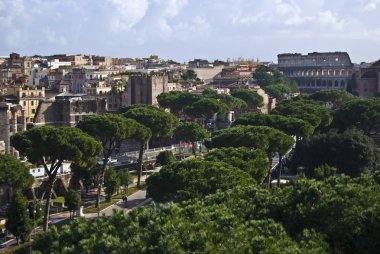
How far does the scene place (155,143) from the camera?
5950cm

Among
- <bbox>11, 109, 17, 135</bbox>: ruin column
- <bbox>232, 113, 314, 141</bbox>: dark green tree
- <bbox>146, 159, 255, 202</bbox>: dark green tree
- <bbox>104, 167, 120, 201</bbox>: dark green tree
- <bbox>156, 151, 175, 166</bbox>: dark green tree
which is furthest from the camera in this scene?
<bbox>11, 109, 17, 135</bbox>: ruin column

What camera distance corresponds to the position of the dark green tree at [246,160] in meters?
29.2

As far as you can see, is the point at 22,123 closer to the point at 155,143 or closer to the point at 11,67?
the point at 155,143

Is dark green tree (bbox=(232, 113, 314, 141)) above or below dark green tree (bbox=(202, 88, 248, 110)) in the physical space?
above

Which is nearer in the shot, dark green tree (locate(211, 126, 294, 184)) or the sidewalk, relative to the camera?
the sidewalk

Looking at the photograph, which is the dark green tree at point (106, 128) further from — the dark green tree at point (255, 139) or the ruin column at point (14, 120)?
the ruin column at point (14, 120)

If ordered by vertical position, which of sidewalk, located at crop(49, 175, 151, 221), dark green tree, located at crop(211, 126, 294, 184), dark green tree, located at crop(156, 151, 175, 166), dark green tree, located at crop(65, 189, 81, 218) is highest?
dark green tree, located at crop(211, 126, 294, 184)

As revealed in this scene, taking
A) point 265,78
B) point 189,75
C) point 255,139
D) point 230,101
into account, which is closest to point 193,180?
point 255,139

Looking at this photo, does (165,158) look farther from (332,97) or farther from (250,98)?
(332,97)

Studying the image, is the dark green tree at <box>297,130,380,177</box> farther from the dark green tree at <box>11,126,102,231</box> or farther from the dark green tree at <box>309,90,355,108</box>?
the dark green tree at <box>309,90,355,108</box>

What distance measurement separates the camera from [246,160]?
99.6 feet

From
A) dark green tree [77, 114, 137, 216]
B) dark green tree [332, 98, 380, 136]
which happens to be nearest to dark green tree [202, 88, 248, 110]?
dark green tree [332, 98, 380, 136]

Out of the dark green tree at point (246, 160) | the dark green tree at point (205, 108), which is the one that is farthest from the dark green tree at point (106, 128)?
the dark green tree at point (205, 108)

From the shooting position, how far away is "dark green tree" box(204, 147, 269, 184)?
95.9ft
